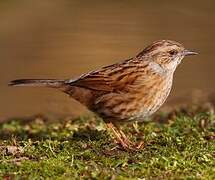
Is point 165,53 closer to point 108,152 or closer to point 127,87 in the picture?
point 127,87

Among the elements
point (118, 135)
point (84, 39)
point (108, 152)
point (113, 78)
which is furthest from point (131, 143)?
point (84, 39)

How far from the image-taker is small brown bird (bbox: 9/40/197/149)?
30.3 ft

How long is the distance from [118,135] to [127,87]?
0.57 metres

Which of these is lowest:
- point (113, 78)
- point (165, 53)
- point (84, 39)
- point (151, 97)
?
point (84, 39)

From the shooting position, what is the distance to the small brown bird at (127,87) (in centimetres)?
924

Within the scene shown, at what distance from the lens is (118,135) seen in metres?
9.16

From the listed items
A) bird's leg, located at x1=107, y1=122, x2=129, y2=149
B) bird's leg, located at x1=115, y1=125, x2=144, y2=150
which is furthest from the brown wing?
bird's leg, located at x1=115, y1=125, x2=144, y2=150

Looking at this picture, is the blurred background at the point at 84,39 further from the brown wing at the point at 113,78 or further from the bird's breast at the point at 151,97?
the bird's breast at the point at 151,97

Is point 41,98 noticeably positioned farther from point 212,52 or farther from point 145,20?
point 145,20

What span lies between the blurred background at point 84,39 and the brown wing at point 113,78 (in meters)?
3.07

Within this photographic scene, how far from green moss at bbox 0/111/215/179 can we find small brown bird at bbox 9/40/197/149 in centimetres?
32

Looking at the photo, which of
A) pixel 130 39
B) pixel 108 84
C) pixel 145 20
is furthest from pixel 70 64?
pixel 108 84

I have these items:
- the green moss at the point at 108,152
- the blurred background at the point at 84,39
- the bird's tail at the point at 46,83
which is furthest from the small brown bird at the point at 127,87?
the blurred background at the point at 84,39

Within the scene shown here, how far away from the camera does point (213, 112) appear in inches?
436
